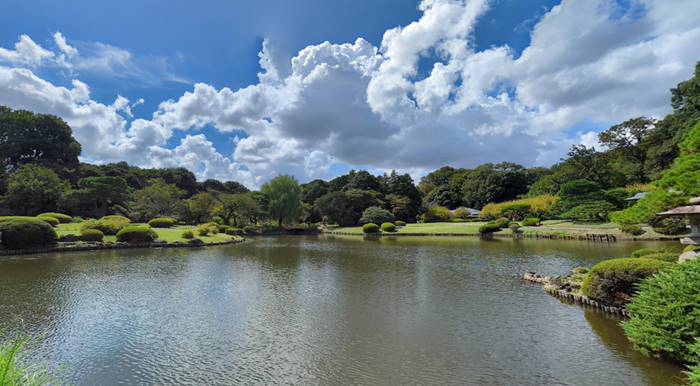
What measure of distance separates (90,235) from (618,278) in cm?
3064

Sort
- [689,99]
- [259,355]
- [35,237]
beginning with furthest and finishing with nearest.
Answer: [689,99] < [35,237] < [259,355]

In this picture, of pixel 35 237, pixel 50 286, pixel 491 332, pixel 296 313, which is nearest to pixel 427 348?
pixel 491 332

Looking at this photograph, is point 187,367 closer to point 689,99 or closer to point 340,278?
point 340,278

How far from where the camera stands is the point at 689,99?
4116 cm

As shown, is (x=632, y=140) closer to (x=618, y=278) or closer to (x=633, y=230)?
(x=633, y=230)

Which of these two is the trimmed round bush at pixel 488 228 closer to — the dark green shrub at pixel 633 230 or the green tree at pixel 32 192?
the dark green shrub at pixel 633 230

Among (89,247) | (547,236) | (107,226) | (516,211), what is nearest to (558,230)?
(547,236)

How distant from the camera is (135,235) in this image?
89.5 ft

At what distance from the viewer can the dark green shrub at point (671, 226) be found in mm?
27922

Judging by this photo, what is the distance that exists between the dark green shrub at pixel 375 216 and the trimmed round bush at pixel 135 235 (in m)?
29.0

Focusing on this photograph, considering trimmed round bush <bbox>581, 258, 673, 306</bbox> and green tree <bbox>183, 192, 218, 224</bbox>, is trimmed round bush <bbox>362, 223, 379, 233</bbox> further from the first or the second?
trimmed round bush <bbox>581, 258, 673, 306</bbox>

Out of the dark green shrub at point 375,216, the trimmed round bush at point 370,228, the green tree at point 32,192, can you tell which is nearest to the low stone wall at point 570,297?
the trimmed round bush at point 370,228

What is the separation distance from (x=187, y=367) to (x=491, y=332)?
6206mm

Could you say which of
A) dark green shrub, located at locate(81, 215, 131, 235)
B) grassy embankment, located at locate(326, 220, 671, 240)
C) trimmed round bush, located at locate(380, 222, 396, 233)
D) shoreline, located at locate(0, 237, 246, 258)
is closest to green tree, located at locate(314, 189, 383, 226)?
grassy embankment, located at locate(326, 220, 671, 240)
